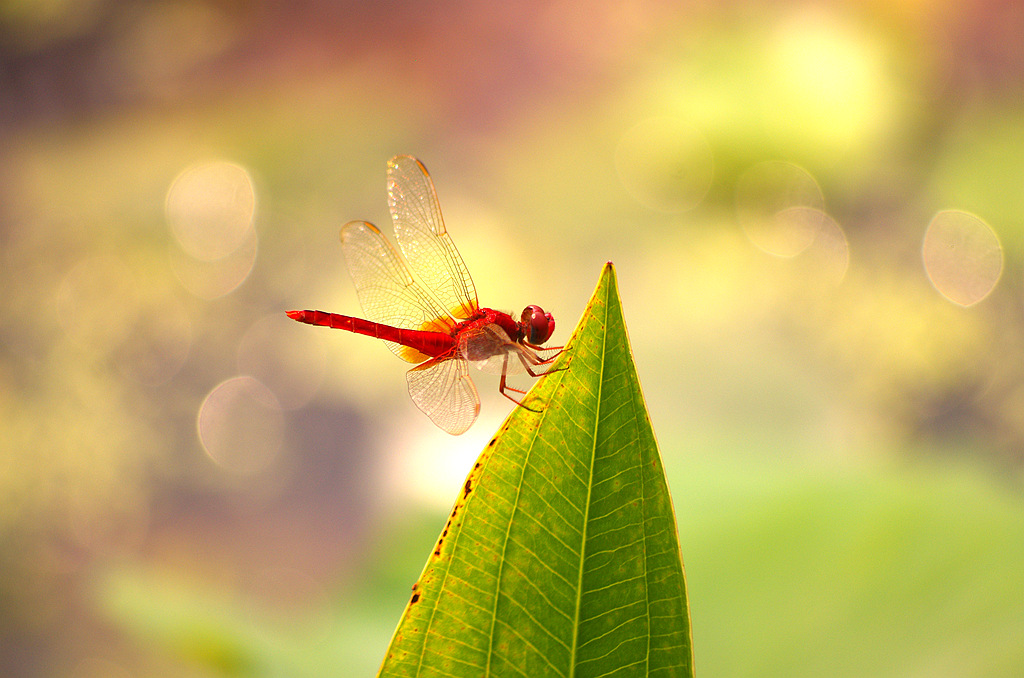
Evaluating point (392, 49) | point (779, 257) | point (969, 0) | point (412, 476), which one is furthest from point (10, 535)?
point (969, 0)

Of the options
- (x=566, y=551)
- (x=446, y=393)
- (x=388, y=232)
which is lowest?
(x=566, y=551)

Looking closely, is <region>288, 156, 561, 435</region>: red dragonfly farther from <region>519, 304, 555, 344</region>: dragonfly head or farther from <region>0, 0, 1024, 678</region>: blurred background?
<region>0, 0, 1024, 678</region>: blurred background

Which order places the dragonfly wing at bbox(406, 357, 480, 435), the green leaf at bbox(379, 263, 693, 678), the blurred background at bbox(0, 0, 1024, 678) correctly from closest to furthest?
the green leaf at bbox(379, 263, 693, 678) < the dragonfly wing at bbox(406, 357, 480, 435) < the blurred background at bbox(0, 0, 1024, 678)

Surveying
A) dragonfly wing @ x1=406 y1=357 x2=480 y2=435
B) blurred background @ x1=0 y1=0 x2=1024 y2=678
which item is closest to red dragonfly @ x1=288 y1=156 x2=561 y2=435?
dragonfly wing @ x1=406 y1=357 x2=480 y2=435

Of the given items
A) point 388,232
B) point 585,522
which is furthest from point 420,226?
point 388,232

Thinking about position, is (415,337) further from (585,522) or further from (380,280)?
(585,522)

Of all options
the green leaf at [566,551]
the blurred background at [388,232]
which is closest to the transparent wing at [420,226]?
the green leaf at [566,551]

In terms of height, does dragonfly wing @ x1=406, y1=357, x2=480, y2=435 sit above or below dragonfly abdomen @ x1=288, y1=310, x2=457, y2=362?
below

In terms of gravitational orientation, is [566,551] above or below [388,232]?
below
